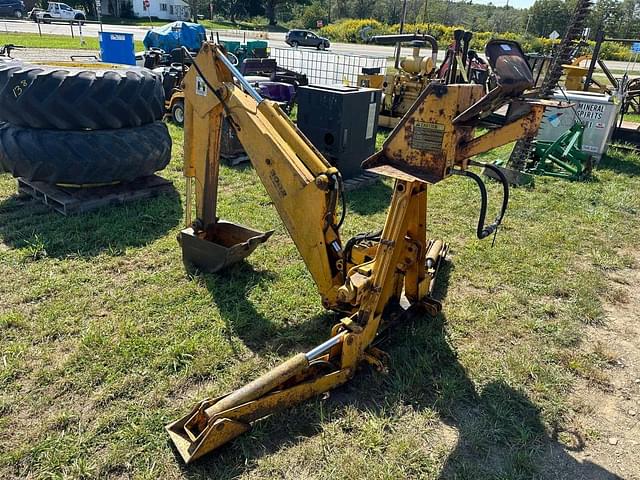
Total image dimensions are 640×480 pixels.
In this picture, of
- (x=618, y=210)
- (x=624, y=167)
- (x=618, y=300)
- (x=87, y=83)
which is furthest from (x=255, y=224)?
(x=624, y=167)

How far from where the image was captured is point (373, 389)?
127 inches

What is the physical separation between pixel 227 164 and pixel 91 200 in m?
2.51

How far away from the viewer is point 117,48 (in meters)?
14.2

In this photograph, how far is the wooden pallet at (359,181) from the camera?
6988 mm

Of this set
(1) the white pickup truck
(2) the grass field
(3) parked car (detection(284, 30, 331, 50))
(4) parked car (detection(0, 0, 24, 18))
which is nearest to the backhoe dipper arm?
(2) the grass field

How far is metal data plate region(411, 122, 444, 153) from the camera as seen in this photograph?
9.31 ft

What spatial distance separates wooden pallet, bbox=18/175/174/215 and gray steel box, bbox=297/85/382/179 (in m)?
2.23

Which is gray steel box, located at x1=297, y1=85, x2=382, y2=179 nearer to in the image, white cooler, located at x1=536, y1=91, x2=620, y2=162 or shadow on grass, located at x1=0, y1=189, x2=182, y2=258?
shadow on grass, located at x1=0, y1=189, x2=182, y2=258

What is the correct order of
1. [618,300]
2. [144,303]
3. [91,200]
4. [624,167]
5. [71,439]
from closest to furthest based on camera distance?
[71,439], [144,303], [618,300], [91,200], [624,167]

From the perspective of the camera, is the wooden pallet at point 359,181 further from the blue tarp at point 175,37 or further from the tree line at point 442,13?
the tree line at point 442,13

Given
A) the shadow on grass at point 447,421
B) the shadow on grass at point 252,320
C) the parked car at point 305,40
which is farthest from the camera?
the parked car at point 305,40

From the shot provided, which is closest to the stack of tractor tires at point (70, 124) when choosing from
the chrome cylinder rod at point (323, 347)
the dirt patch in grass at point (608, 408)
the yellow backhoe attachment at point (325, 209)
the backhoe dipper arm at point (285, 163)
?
the yellow backhoe attachment at point (325, 209)

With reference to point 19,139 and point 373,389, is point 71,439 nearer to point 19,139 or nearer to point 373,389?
point 373,389

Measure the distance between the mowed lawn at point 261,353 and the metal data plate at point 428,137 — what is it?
4.96ft
